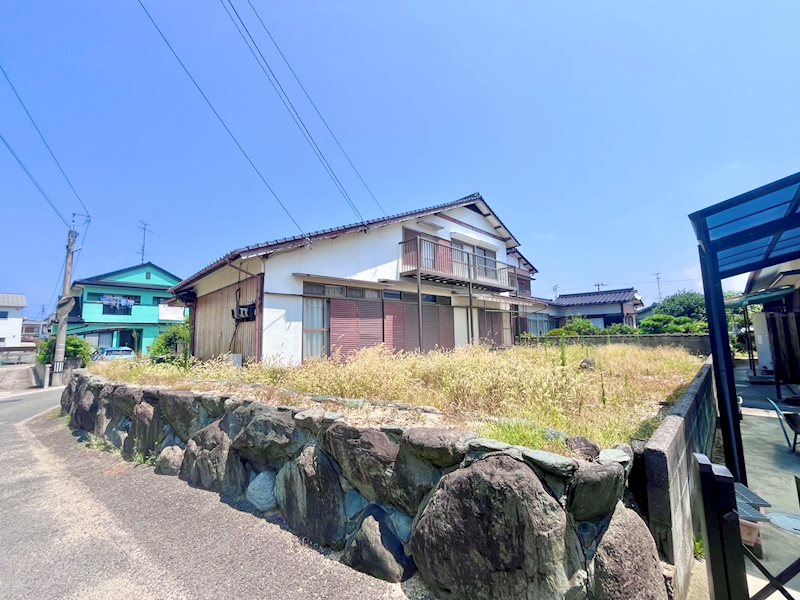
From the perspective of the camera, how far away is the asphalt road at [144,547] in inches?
91.0

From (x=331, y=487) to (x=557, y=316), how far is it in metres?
27.8

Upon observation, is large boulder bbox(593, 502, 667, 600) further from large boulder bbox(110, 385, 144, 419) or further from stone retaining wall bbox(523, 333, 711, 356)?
stone retaining wall bbox(523, 333, 711, 356)

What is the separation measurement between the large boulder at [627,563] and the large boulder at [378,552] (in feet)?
3.87

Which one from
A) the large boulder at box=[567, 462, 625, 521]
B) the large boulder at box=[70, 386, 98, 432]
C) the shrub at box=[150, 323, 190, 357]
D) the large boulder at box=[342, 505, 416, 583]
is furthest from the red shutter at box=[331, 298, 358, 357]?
the shrub at box=[150, 323, 190, 357]

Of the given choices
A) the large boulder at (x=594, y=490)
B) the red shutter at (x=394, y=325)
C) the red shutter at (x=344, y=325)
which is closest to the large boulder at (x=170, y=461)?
the large boulder at (x=594, y=490)

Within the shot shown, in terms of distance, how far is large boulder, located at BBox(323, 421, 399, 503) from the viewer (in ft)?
8.29

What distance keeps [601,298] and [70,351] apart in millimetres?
33107

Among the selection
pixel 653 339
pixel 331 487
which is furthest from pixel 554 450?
pixel 653 339

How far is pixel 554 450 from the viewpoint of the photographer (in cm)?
216

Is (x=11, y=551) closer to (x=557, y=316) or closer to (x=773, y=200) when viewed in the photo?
(x=773, y=200)

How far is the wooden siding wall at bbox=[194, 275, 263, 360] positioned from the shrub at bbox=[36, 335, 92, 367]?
24.0 feet

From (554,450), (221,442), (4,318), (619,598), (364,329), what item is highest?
(4,318)

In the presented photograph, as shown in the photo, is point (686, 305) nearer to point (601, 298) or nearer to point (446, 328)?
point (601, 298)

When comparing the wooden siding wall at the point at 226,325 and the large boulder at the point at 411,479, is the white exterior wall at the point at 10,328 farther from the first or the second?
the large boulder at the point at 411,479
